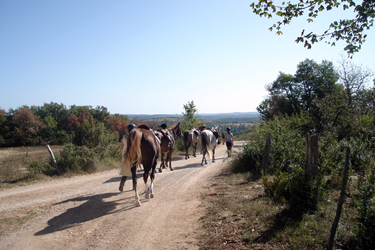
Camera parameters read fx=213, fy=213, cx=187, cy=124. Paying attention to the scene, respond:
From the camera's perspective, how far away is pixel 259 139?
984 cm

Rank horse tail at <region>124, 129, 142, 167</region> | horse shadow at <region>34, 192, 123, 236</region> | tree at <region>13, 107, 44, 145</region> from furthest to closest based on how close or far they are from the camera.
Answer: tree at <region>13, 107, 44, 145</region> < horse tail at <region>124, 129, 142, 167</region> < horse shadow at <region>34, 192, 123, 236</region>

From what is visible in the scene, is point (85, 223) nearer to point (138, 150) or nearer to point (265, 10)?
point (138, 150)

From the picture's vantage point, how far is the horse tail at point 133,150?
6.31 meters

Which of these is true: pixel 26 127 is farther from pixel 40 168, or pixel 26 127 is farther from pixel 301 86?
pixel 301 86

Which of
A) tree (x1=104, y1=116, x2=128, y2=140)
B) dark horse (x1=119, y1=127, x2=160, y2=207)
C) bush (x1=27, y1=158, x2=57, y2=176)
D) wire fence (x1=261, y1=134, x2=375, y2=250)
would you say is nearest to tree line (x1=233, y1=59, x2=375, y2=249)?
wire fence (x1=261, y1=134, x2=375, y2=250)

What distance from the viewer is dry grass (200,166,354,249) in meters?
3.64

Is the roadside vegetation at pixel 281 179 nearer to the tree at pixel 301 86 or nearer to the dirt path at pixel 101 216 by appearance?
the dirt path at pixel 101 216

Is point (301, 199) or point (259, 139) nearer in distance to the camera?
point (301, 199)

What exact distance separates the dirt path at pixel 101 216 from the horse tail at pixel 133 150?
133 centimetres

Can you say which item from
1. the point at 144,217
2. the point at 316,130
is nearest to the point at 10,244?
the point at 144,217

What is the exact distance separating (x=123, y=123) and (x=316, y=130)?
2388 inches

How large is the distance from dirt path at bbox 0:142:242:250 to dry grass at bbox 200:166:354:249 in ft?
1.42

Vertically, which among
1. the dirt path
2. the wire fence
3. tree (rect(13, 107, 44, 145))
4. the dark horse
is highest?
tree (rect(13, 107, 44, 145))

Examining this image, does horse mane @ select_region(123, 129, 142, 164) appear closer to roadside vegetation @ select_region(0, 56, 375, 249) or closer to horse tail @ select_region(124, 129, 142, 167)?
horse tail @ select_region(124, 129, 142, 167)
